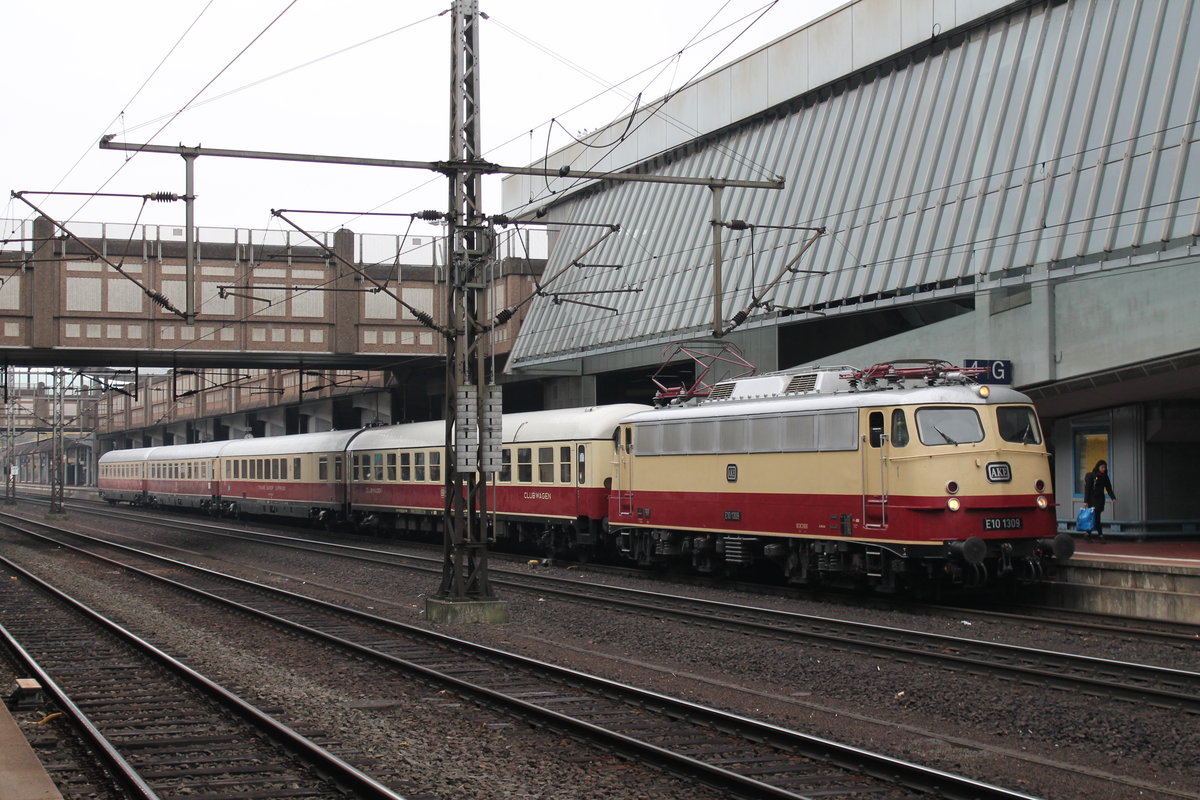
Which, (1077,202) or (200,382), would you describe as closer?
(1077,202)

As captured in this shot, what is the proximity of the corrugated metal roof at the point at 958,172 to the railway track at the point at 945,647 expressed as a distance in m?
9.06

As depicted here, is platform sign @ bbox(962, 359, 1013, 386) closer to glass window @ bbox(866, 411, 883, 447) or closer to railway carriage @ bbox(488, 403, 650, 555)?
glass window @ bbox(866, 411, 883, 447)

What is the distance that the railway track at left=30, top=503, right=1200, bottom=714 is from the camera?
38.8ft

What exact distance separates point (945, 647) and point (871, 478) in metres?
3.90

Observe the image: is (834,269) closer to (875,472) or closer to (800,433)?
(800,433)

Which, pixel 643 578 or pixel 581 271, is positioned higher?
pixel 581 271

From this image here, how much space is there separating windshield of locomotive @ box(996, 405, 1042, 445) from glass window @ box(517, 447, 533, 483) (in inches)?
509

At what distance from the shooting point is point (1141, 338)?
2078cm

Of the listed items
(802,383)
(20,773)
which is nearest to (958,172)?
(802,383)

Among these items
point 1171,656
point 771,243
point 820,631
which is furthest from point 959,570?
point 771,243

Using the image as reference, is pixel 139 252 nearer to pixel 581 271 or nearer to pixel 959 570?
pixel 581 271

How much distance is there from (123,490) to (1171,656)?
65262 mm

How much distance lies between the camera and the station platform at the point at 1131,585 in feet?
54.6

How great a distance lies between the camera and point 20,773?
8.12 metres
